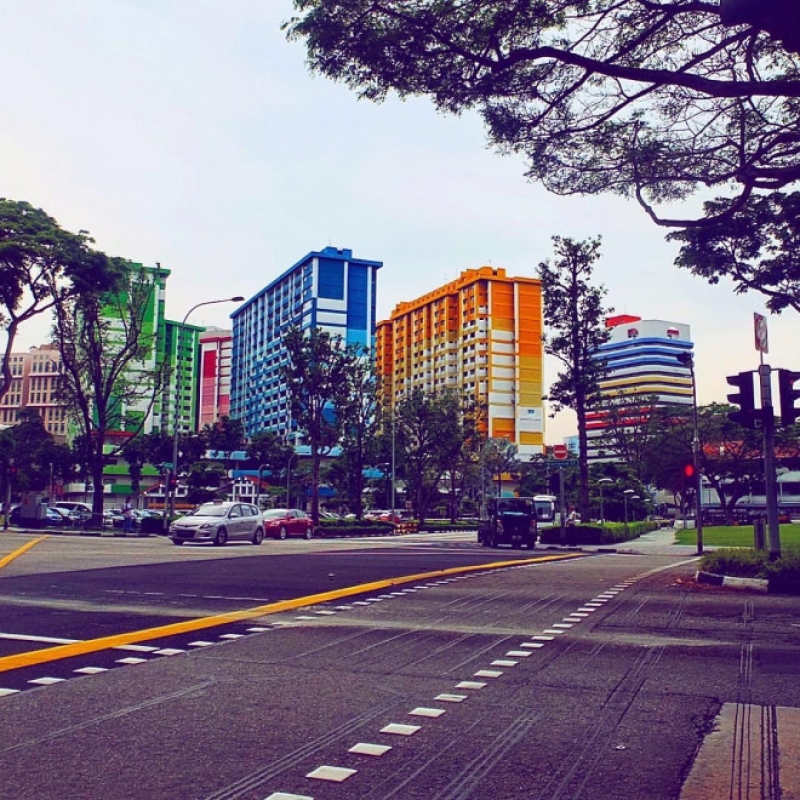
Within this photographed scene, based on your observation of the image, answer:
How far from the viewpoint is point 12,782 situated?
393 cm

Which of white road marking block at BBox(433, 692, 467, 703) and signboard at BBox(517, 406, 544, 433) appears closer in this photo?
white road marking block at BBox(433, 692, 467, 703)

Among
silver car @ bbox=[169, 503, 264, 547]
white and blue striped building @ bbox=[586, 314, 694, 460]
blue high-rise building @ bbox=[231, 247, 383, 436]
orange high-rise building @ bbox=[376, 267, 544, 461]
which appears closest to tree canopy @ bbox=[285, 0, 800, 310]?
silver car @ bbox=[169, 503, 264, 547]

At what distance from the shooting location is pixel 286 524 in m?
41.0

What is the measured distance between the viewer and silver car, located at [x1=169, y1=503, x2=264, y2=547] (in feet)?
92.5

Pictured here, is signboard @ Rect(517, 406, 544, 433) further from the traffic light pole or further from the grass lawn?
the traffic light pole

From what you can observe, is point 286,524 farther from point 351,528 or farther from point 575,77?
point 575,77

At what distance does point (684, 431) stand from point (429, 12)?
2418 inches

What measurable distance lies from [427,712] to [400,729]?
0.44 m

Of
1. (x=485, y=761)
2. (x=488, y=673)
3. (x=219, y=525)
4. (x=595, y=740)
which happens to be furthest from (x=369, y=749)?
(x=219, y=525)

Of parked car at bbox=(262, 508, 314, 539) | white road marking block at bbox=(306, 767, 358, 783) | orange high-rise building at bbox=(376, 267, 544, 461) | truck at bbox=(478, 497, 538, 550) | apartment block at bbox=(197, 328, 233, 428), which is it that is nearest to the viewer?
white road marking block at bbox=(306, 767, 358, 783)

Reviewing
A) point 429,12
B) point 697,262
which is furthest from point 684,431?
point 429,12

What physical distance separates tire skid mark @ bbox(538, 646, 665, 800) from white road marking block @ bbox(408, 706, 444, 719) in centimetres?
94

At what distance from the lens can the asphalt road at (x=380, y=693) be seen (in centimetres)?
408

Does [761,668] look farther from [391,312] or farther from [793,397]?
[391,312]
